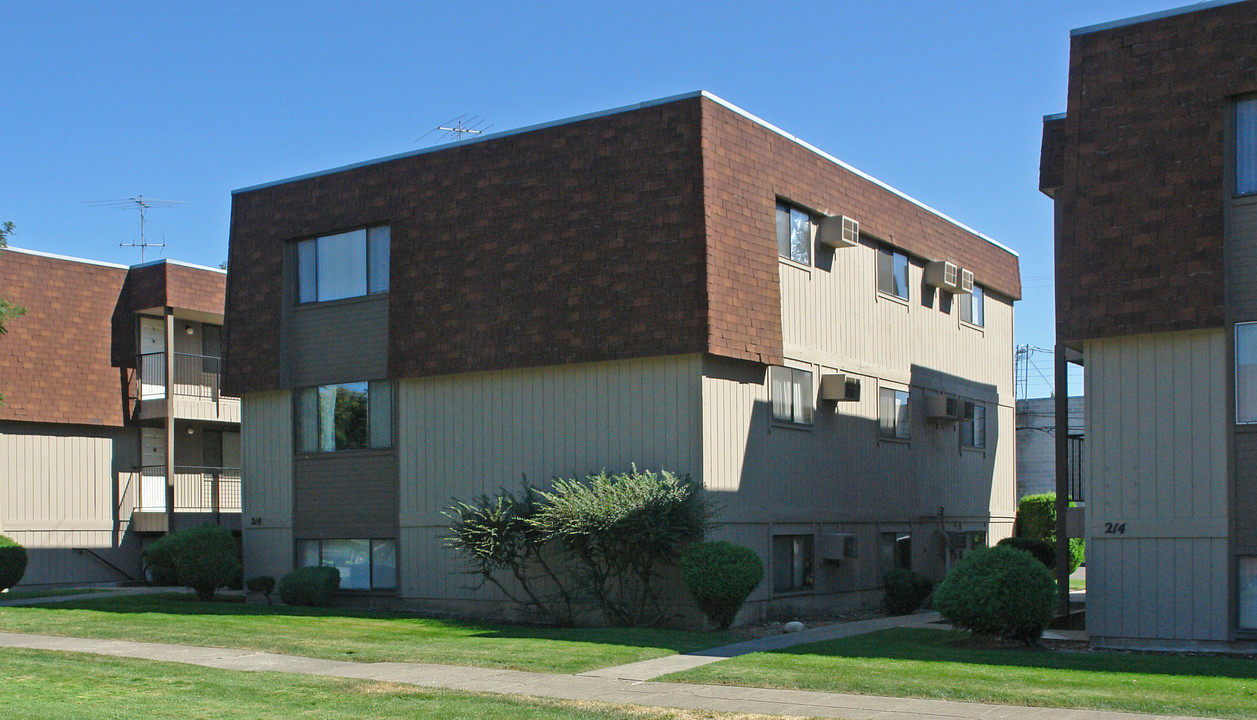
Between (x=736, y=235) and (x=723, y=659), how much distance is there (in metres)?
7.05

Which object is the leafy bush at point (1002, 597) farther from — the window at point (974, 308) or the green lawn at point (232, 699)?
the window at point (974, 308)

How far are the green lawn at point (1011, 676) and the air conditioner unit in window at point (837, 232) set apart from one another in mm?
8143

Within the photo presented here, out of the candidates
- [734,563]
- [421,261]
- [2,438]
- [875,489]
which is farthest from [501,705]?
[2,438]

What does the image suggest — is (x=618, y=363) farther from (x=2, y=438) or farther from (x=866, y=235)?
(x=2, y=438)

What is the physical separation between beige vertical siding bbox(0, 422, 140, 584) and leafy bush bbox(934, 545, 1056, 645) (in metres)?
21.8

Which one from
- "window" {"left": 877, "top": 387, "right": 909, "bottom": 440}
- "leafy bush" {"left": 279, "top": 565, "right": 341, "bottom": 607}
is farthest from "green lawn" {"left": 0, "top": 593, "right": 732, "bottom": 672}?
"window" {"left": 877, "top": 387, "right": 909, "bottom": 440}

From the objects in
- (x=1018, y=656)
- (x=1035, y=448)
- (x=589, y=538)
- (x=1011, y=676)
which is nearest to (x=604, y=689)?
(x=1011, y=676)

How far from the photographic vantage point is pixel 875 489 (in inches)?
905

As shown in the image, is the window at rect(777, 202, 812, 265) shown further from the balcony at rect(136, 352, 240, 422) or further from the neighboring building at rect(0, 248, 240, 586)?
the neighboring building at rect(0, 248, 240, 586)

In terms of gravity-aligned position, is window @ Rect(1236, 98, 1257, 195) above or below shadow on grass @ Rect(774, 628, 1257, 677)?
above

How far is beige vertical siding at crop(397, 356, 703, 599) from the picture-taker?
738 inches

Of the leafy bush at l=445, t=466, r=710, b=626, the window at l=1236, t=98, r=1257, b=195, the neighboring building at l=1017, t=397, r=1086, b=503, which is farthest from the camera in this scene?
the neighboring building at l=1017, t=397, r=1086, b=503

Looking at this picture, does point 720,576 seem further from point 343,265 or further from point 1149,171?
point 343,265

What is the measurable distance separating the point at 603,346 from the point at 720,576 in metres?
4.02
